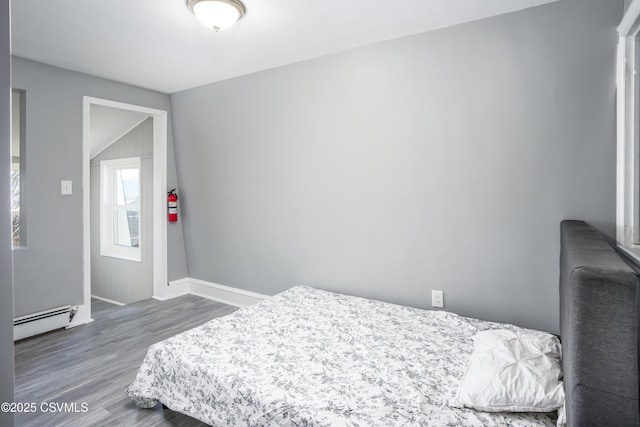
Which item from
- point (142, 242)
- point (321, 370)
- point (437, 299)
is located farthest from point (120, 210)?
point (437, 299)

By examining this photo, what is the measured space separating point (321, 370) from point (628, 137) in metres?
2.04

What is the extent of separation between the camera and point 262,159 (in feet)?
11.3

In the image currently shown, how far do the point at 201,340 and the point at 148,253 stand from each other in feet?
9.77

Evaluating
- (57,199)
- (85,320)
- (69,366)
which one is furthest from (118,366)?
(57,199)

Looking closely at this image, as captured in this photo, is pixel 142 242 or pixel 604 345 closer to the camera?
pixel 604 345

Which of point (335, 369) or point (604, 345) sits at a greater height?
point (604, 345)

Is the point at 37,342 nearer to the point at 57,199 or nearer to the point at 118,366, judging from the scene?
the point at 118,366

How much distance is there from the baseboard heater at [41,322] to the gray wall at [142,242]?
1.39m

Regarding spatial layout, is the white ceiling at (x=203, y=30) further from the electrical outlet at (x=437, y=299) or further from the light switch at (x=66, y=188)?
the electrical outlet at (x=437, y=299)

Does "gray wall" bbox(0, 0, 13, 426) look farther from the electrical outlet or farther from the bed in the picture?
the electrical outlet

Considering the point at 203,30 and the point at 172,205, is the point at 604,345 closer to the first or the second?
the point at 203,30

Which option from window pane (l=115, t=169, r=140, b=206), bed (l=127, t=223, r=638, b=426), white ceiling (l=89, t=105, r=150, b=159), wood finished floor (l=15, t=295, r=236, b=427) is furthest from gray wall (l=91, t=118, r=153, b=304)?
bed (l=127, t=223, r=638, b=426)

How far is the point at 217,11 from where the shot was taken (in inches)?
82.6

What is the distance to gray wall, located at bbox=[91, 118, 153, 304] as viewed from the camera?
455 cm
